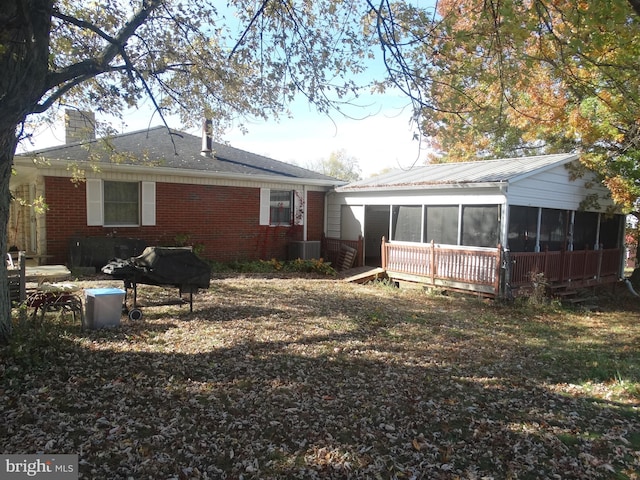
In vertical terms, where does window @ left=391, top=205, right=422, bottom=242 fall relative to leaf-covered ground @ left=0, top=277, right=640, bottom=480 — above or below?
above

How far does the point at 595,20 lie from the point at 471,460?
4.12 metres

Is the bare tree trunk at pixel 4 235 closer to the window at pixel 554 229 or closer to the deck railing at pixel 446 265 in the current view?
the deck railing at pixel 446 265

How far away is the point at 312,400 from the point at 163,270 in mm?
3550

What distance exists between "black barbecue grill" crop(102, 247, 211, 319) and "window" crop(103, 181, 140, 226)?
5.83 meters

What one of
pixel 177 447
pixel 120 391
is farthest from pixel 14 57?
pixel 177 447

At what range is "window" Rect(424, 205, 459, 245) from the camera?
1205 cm

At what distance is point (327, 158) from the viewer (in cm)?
7069

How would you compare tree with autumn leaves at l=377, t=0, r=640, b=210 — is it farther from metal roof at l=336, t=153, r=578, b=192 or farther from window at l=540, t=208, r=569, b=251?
window at l=540, t=208, r=569, b=251

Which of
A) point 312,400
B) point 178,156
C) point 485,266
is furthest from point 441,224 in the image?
point 312,400

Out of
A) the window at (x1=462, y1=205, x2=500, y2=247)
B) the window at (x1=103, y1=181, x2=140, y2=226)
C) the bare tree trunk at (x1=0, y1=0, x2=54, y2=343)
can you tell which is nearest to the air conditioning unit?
the window at (x1=103, y1=181, x2=140, y2=226)

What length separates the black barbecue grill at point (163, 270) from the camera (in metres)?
6.76

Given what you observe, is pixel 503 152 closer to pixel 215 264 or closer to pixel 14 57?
pixel 215 264

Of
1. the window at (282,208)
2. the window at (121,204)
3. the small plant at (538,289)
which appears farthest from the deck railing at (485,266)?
the window at (121,204)

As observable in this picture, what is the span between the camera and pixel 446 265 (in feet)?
38.5
